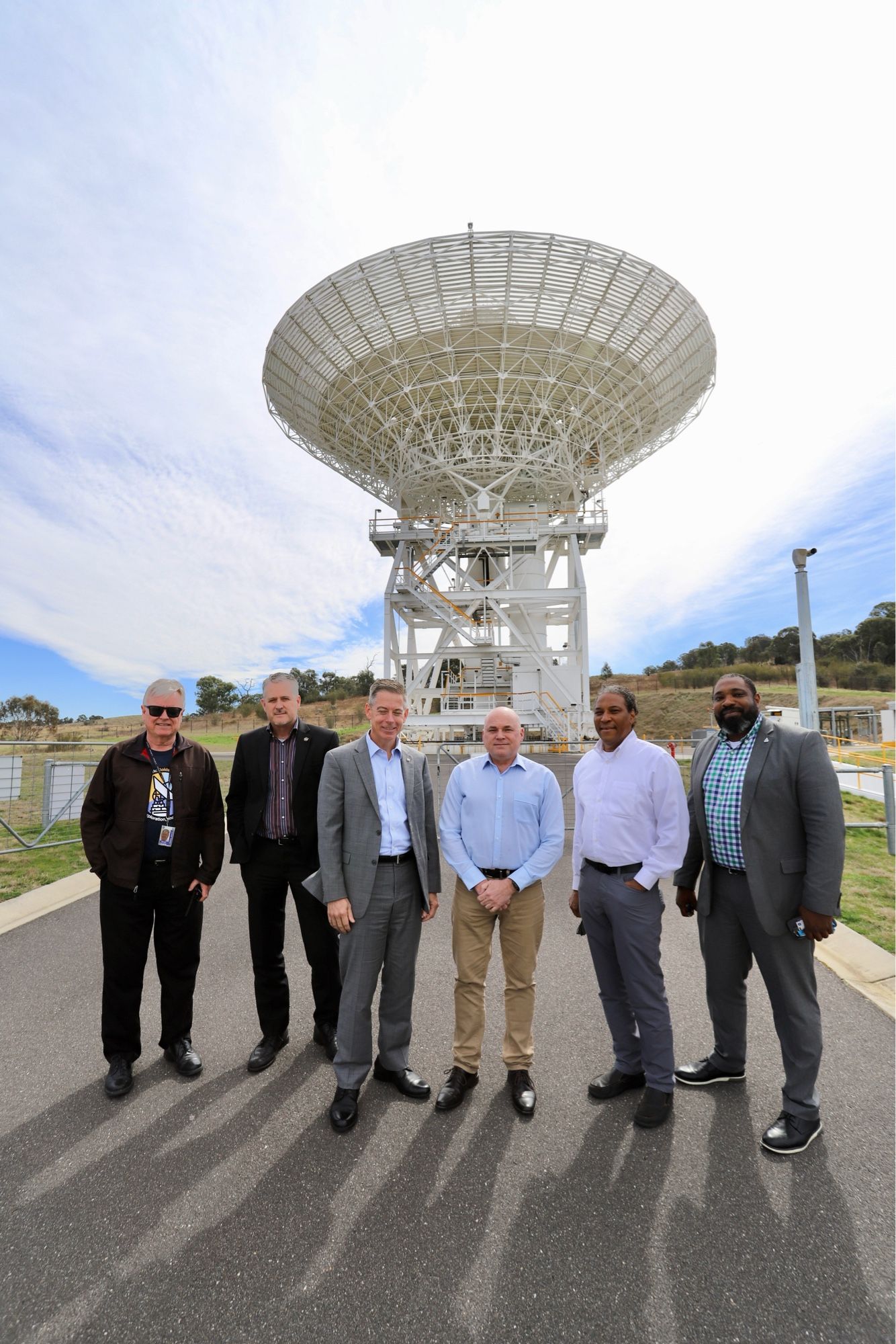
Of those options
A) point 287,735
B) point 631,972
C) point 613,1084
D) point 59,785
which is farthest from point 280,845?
point 59,785

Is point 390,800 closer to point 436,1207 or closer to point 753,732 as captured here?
point 436,1207

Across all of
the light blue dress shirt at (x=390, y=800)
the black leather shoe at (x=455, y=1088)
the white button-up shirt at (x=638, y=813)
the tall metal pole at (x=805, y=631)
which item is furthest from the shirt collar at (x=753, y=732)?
the tall metal pole at (x=805, y=631)

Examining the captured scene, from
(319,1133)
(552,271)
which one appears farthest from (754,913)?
(552,271)

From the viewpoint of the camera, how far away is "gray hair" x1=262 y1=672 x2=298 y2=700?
384 cm

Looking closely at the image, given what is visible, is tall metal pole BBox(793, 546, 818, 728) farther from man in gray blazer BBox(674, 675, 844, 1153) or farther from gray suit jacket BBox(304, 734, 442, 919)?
gray suit jacket BBox(304, 734, 442, 919)

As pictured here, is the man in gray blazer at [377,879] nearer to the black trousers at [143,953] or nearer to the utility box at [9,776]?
the black trousers at [143,953]

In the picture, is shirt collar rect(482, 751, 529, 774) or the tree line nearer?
shirt collar rect(482, 751, 529, 774)

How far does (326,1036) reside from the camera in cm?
368

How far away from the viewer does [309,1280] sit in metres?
2.08

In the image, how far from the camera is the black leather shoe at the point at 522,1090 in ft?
9.79

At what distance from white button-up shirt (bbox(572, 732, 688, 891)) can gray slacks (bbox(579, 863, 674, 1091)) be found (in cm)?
14

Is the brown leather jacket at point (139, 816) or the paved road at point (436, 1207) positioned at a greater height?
the brown leather jacket at point (139, 816)

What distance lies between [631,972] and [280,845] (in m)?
2.12

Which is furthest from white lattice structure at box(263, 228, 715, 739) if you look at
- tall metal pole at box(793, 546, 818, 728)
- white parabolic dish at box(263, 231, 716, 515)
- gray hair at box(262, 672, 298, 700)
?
gray hair at box(262, 672, 298, 700)
